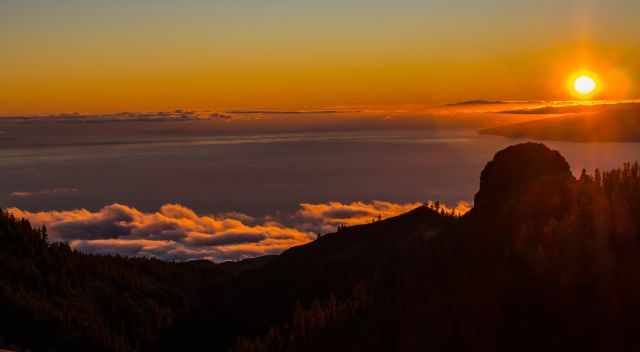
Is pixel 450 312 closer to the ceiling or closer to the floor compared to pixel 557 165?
closer to the floor

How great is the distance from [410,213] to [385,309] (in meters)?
90.3

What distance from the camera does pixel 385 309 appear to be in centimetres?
1628

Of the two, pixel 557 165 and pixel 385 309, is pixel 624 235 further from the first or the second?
pixel 557 165

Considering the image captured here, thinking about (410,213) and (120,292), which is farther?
(120,292)

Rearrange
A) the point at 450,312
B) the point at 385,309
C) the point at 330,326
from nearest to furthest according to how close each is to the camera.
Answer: the point at 450,312, the point at 385,309, the point at 330,326

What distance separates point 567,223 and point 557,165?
50.2 m

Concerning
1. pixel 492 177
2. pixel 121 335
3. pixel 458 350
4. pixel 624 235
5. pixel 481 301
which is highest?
pixel 492 177

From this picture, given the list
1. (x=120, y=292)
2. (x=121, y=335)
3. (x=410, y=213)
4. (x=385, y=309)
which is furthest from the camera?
(x=120, y=292)

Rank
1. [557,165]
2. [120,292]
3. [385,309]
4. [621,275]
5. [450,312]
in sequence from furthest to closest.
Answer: [120,292] < [557,165] < [385,309] < [450,312] < [621,275]

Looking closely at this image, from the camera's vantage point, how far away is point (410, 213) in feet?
347

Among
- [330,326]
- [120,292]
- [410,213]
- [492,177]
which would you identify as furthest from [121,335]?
[330,326]

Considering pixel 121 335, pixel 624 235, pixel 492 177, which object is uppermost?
pixel 492 177

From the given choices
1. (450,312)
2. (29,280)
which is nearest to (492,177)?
(450,312)

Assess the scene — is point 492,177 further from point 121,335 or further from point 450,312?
point 121,335
